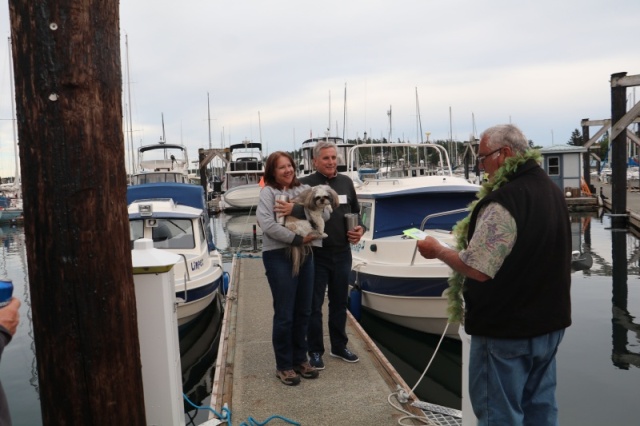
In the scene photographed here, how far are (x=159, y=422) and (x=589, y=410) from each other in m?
4.92

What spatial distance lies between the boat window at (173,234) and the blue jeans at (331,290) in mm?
4623

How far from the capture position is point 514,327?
2623mm

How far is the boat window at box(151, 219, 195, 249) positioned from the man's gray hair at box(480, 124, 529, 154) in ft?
23.3

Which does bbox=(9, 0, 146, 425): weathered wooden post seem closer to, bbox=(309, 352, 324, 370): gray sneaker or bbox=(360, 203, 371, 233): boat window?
bbox=(309, 352, 324, 370): gray sneaker

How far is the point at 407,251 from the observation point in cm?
774

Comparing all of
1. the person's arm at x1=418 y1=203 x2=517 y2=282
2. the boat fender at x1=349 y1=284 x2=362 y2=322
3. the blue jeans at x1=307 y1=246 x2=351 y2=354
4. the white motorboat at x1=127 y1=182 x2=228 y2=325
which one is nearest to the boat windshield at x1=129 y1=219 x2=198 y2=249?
the white motorboat at x1=127 y1=182 x2=228 y2=325

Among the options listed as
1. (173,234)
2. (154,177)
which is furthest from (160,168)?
(173,234)

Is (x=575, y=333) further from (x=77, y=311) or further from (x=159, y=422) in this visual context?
(x=77, y=311)

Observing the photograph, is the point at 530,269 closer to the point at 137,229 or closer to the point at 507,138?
the point at 507,138

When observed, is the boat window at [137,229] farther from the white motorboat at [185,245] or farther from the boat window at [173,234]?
the boat window at [173,234]

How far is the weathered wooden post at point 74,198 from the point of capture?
88.9 inches

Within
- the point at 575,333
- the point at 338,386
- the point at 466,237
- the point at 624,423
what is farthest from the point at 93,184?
the point at 575,333

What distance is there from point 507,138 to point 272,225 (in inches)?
84.1

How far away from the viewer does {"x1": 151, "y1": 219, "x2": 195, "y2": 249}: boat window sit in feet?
29.7
